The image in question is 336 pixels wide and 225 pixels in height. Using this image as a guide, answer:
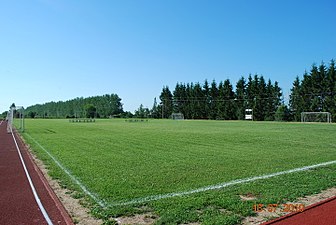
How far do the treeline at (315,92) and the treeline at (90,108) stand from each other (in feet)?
229

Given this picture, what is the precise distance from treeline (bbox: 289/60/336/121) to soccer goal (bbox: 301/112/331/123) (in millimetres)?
1348

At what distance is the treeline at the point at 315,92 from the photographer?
5372 cm

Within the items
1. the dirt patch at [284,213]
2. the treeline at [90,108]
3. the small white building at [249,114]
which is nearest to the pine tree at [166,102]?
the treeline at [90,108]

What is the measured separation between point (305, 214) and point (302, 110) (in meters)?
58.3

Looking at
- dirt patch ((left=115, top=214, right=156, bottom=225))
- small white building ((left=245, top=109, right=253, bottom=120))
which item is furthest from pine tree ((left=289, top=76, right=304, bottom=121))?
dirt patch ((left=115, top=214, right=156, bottom=225))

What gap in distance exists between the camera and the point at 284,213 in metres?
4.56

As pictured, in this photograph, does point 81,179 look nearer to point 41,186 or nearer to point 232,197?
point 41,186

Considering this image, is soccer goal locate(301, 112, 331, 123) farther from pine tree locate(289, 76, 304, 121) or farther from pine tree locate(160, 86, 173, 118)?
pine tree locate(160, 86, 173, 118)

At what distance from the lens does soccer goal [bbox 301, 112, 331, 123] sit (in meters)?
51.0

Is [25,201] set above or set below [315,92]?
below

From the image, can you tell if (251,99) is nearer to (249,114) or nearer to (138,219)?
→ (249,114)

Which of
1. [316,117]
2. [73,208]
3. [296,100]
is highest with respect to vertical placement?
[296,100]

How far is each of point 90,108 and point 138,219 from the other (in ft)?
383

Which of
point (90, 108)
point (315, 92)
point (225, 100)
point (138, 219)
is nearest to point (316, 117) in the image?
point (315, 92)
